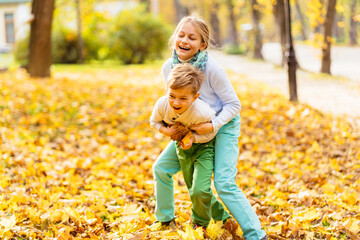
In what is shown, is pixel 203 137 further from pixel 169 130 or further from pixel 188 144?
pixel 169 130

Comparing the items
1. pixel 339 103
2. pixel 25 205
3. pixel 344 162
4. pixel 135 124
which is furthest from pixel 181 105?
pixel 339 103

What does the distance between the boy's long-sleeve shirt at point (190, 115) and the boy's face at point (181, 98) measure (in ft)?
0.17

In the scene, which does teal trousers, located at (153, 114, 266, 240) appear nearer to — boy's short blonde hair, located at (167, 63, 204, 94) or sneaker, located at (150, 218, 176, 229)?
sneaker, located at (150, 218, 176, 229)

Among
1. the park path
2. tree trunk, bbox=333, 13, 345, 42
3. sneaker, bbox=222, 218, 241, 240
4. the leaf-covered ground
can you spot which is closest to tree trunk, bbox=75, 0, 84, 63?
the park path

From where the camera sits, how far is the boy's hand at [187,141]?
9.04 feet

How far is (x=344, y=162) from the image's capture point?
5.23 meters

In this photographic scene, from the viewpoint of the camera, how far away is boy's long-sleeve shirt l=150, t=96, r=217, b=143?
2762mm

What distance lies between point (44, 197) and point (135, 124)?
11.6ft

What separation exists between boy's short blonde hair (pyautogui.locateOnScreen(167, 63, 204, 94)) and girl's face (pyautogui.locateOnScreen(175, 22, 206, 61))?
0.13 m

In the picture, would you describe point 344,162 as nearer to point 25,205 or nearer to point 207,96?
point 207,96

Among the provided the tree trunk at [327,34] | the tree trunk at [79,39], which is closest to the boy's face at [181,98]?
the tree trunk at [327,34]

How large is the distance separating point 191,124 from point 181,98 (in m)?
0.23

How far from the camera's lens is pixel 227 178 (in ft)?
9.20

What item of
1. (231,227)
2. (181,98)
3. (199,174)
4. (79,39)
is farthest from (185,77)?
(79,39)
